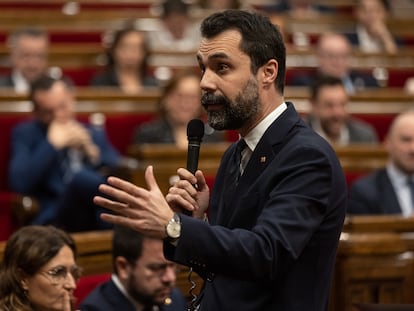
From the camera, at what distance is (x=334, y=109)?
3908mm

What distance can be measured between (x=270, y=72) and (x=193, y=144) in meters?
0.15

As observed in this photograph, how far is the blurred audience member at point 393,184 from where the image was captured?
337 centimetres

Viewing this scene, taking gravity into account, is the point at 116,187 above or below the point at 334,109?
above

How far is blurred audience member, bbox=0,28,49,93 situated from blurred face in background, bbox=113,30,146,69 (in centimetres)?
29

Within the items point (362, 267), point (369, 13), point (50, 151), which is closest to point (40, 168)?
point (50, 151)

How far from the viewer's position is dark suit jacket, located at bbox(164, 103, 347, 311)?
143 centimetres

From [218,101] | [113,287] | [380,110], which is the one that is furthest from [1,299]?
[380,110]

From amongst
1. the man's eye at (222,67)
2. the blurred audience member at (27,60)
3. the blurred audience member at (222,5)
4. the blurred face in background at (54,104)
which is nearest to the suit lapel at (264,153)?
the man's eye at (222,67)

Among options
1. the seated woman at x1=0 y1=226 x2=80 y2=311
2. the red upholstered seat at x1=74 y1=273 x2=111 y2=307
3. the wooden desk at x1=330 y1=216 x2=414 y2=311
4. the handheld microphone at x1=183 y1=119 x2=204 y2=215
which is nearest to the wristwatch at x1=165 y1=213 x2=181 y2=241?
the handheld microphone at x1=183 y1=119 x2=204 y2=215

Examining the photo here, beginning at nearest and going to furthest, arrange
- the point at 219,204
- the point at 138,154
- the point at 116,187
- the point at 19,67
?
1. the point at 116,187
2. the point at 219,204
3. the point at 138,154
4. the point at 19,67

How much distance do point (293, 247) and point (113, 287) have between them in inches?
39.9

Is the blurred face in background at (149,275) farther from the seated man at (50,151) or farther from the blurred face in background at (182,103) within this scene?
the blurred face in background at (182,103)

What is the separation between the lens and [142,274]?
244 centimetres

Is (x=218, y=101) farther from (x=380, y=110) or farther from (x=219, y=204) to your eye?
(x=380, y=110)
